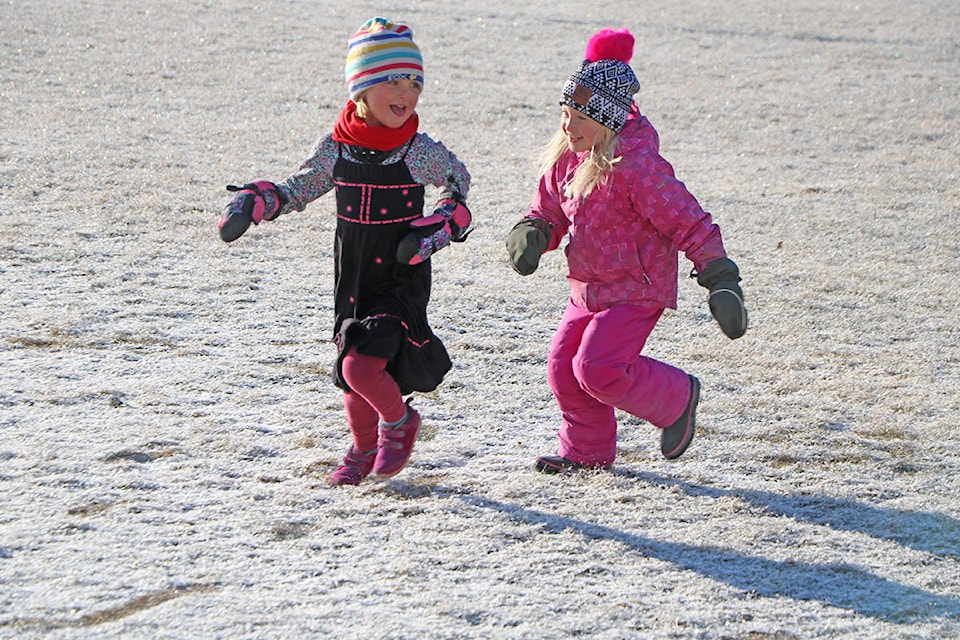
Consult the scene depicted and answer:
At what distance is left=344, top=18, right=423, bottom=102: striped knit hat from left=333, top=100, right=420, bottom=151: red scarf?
0.30ft

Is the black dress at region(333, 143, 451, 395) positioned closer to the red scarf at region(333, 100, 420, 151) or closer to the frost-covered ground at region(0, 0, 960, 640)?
the red scarf at region(333, 100, 420, 151)

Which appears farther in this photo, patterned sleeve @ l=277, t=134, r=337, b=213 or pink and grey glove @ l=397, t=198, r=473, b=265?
patterned sleeve @ l=277, t=134, r=337, b=213

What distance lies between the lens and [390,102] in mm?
3729

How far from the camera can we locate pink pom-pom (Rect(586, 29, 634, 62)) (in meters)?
3.81

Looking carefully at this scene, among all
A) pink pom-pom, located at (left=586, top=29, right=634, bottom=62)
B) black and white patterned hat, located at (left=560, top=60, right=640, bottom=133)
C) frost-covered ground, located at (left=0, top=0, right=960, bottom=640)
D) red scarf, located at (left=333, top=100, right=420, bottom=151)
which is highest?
pink pom-pom, located at (left=586, top=29, right=634, bottom=62)

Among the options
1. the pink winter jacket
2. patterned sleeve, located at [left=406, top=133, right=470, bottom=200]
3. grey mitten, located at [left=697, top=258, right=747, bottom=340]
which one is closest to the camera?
grey mitten, located at [left=697, top=258, right=747, bottom=340]

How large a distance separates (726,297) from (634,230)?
390 millimetres

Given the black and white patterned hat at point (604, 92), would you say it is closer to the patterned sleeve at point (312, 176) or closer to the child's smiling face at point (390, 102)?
the child's smiling face at point (390, 102)

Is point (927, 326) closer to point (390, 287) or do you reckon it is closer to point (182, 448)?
point (390, 287)

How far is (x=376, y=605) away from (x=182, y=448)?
4.13ft

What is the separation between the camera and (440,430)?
4336 millimetres

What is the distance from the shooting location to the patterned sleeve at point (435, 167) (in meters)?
3.77

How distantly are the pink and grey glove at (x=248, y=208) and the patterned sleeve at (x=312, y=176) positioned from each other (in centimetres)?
3

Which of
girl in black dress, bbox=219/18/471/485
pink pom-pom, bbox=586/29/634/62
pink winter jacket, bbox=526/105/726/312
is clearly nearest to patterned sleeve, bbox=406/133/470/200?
girl in black dress, bbox=219/18/471/485
